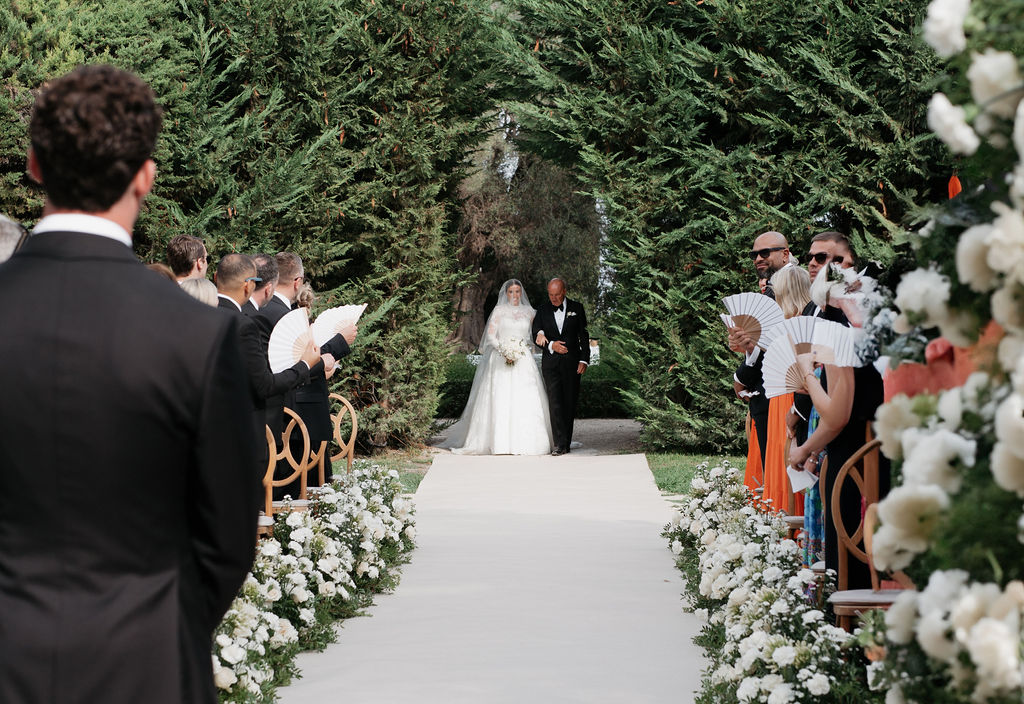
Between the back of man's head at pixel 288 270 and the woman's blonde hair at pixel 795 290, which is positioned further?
the back of man's head at pixel 288 270

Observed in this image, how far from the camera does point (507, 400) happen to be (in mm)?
15039

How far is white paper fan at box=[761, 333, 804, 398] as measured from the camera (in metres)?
4.88

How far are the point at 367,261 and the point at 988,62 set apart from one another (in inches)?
478

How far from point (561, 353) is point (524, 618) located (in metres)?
8.57

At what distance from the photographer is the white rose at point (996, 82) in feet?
6.04

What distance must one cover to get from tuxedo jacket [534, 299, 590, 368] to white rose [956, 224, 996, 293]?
12912 millimetres

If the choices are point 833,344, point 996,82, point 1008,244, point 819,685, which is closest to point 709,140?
point 833,344

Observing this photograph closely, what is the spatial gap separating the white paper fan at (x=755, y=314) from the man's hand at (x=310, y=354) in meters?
2.31

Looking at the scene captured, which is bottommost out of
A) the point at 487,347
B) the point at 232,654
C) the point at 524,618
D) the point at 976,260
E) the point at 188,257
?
the point at 524,618

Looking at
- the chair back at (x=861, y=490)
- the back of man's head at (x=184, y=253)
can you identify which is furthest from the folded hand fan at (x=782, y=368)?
the back of man's head at (x=184, y=253)

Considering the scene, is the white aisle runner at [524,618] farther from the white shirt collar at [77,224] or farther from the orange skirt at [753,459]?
the white shirt collar at [77,224]

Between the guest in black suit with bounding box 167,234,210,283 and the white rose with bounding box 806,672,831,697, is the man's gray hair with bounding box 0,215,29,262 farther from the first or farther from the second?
the white rose with bounding box 806,672,831,697

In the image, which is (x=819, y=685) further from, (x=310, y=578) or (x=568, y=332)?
(x=568, y=332)

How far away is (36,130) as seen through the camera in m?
1.94
